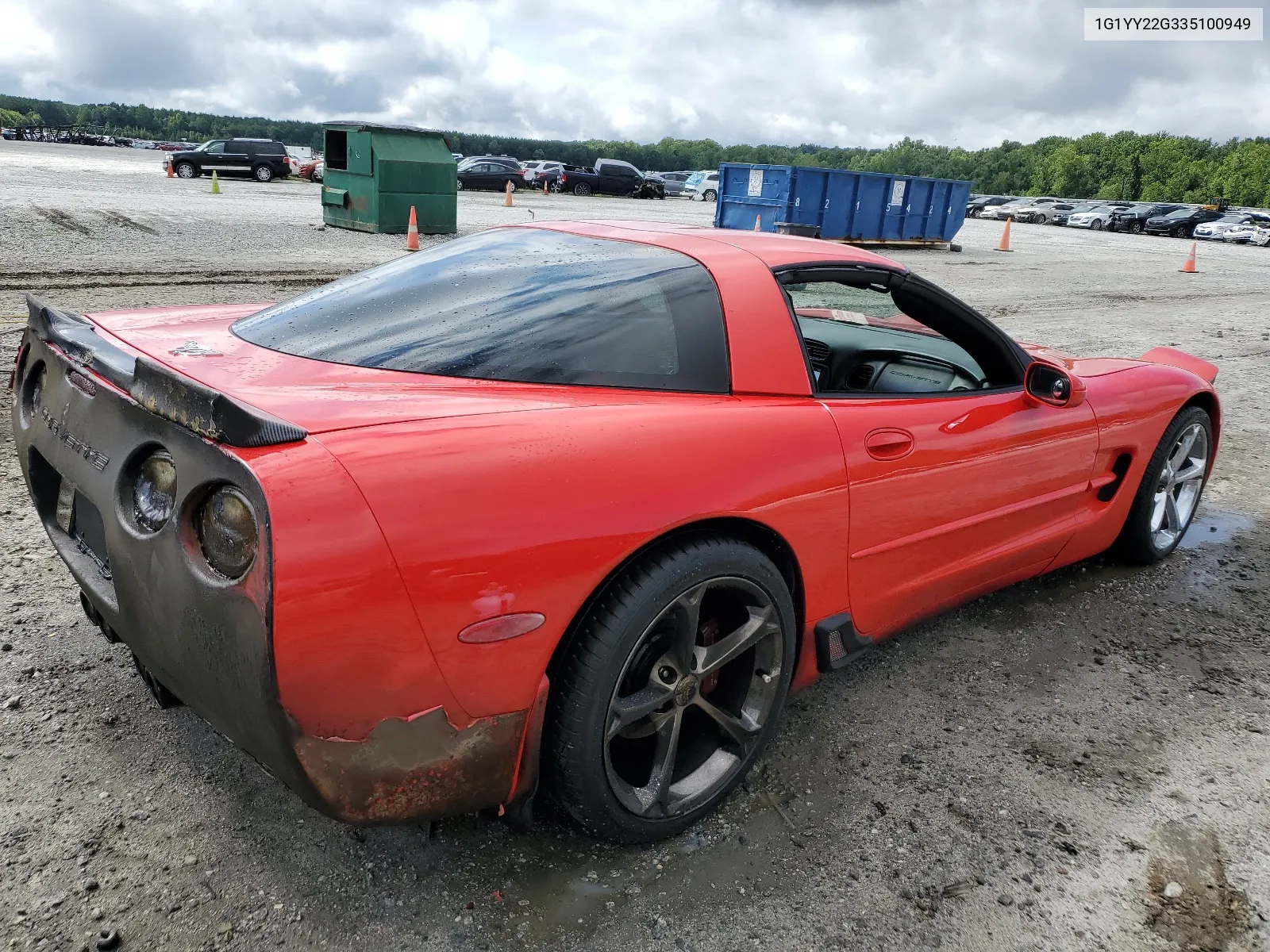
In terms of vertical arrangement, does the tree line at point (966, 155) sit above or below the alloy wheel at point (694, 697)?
above

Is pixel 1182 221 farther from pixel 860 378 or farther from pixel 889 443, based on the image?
pixel 889 443

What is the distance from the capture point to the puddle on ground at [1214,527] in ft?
14.7

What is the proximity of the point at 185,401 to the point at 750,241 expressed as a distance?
65.3 inches

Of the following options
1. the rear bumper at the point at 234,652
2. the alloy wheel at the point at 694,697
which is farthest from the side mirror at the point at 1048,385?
the rear bumper at the point at 234,652

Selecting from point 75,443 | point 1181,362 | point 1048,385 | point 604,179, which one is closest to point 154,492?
point 75,443

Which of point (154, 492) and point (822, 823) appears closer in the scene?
point (154, 492)

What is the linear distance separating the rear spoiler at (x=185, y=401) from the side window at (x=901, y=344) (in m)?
1.67

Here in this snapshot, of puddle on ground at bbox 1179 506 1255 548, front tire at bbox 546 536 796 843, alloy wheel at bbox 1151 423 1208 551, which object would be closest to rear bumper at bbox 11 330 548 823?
front tire at bbox 546 536 796 843

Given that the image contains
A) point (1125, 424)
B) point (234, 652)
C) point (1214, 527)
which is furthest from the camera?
point (1214, 527)

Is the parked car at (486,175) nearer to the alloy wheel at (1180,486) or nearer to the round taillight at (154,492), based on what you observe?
the alloy wheel at (1180,486)

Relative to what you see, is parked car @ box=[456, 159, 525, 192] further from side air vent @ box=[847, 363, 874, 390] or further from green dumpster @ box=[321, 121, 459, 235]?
side air vent @ box=[847, 363, 874, 390]

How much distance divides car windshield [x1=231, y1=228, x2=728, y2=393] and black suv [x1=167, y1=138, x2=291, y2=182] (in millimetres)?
31191

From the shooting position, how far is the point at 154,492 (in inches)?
73.7

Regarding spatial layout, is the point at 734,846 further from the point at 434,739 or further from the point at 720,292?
the point at 720,292
